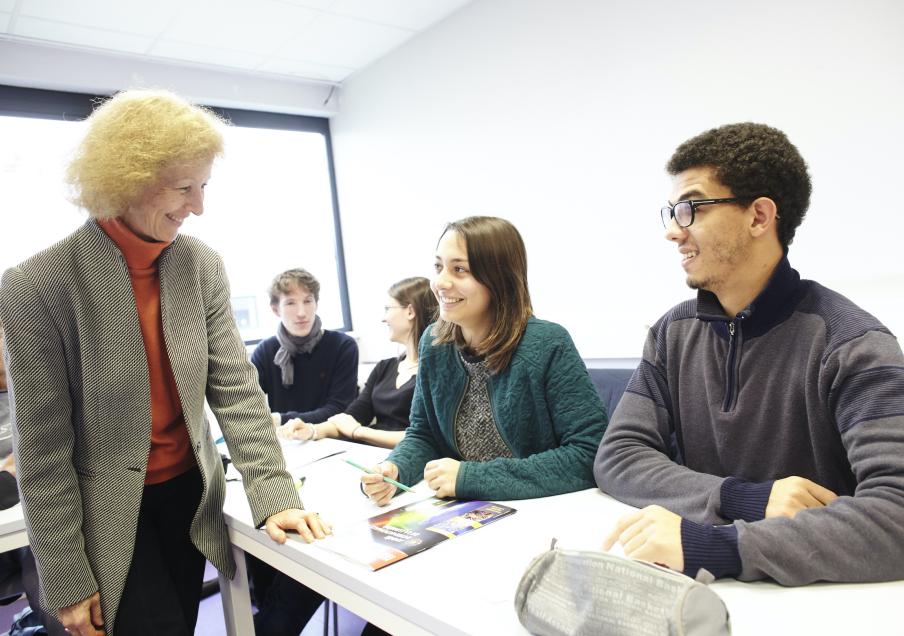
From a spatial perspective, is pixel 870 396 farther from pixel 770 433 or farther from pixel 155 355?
pixel 155 355

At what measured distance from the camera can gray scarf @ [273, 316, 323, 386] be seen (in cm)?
303

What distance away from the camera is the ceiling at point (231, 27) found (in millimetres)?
3412

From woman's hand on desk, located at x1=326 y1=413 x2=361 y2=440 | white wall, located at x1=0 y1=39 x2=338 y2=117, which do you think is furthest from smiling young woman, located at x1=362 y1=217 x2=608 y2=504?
white wall, located at x1=0 y1=39 x2=338 y2=117

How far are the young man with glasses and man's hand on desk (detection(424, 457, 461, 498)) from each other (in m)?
0.30

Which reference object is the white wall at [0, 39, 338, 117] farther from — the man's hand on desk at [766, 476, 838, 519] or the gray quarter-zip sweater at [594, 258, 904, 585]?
the man's hand on desk at [766, 476, 838, 519]

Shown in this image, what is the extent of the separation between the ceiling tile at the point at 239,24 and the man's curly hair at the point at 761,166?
10.2 ft

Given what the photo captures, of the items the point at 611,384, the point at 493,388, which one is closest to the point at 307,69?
the point at 611,384

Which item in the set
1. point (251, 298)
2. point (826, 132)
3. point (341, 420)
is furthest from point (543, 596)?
point (251, 298)

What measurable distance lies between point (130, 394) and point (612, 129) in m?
2.68

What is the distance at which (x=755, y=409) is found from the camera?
112cm

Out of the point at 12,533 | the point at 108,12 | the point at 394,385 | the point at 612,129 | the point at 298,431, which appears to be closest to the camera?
the point at 12,533

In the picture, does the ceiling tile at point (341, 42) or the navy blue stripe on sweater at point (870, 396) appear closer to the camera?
the navy blue stripe on sweater at point (870, 396)

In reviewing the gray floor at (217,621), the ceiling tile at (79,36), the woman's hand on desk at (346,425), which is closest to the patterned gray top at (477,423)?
the woman's hand on desk at (346,425)

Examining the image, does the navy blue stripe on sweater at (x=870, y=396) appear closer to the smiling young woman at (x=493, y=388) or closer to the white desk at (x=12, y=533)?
the smiling young woman at (x=493, y=388)
